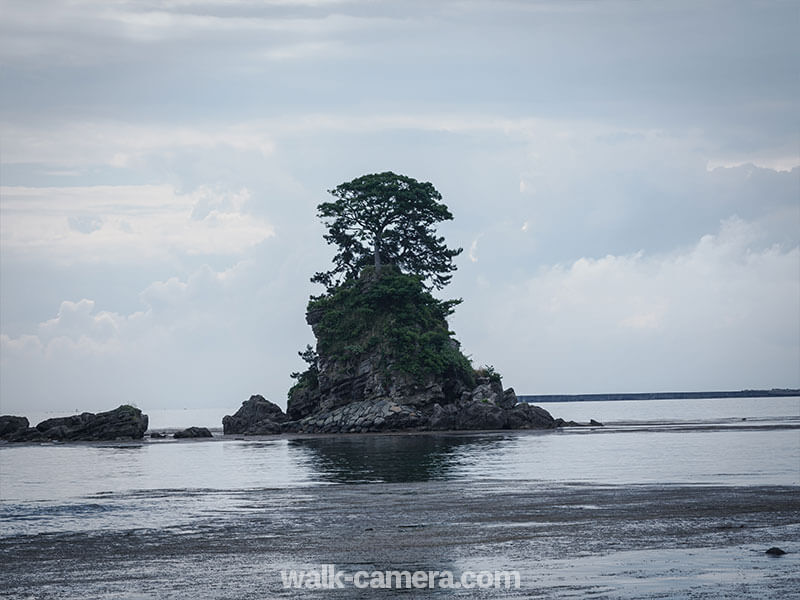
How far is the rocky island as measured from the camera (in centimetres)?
11044

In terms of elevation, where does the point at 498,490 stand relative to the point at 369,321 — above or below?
below

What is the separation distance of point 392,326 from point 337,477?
63740 mm

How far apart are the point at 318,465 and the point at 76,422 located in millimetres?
63758

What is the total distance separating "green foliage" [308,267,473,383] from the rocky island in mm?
117

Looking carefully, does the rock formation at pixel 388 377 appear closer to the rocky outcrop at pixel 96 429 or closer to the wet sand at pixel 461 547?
the rocky outcrop at pixel 96 429

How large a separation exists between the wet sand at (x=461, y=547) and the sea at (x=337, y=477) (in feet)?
→ 0.59

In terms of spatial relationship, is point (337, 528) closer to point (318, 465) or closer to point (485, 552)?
point (485, 552)

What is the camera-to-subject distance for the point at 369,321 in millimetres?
115500

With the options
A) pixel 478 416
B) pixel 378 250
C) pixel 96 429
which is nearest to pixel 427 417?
pixel 478 416

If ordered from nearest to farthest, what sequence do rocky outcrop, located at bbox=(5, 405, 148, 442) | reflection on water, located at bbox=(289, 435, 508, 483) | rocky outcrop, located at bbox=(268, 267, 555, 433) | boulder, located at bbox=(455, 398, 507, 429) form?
reflection on water, located at bbox=(289, 435, 508, 483), boulder, located at bbox=(455, 398, 507, 429), rocky outcrop, located at bbox=(268, 267, 555, 433), rocky outcrop, located at bbox=(5, 405, 148, 442)

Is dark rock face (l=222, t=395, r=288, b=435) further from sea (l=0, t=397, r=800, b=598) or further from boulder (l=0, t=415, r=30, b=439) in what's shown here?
sea (l=0, t=397, r=800, b=598)

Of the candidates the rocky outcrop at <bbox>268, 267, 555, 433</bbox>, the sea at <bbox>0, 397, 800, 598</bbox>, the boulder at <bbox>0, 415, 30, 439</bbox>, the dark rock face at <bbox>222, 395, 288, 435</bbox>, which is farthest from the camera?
the dark rock face at <bbox>222, 395, 288, 435</bbox>

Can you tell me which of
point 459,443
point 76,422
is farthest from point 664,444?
point 76,422

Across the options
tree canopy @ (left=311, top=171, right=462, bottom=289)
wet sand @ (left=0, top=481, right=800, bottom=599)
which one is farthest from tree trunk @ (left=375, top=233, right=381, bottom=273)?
wet sand @ (left=0, top=481, right=800, bottom=599)
